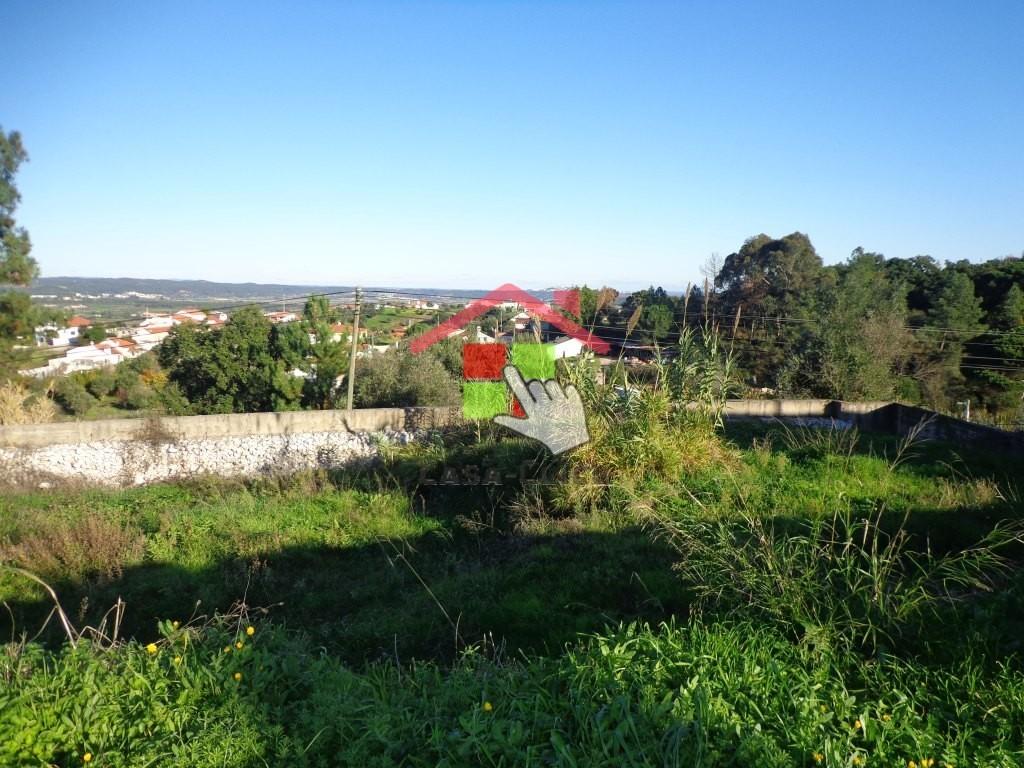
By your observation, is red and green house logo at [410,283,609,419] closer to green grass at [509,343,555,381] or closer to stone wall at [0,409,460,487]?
green grass at [509,343,555,381]

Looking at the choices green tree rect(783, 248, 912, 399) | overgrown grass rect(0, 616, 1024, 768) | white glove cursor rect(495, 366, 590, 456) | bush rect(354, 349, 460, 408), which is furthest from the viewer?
bush rect(354, 349, 460, 408)

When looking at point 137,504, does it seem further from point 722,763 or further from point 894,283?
point 894,283

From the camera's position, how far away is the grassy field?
7.25ft

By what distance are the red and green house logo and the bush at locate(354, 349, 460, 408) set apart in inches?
74.9

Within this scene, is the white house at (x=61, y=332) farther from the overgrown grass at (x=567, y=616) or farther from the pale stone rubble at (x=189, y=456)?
the overgrown grass at (x=567, y=616)

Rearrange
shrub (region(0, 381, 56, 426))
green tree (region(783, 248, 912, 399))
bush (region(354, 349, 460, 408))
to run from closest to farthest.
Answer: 1. shrub (region(0, 381, 56, 426))
2. green tree (region(783, 248, 912, 399))
3. bush (region(354, 349, 460, 408))

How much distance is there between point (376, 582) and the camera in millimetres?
5422

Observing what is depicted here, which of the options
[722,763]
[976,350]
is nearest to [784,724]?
[722,763]

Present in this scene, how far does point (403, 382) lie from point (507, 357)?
8.26 metres

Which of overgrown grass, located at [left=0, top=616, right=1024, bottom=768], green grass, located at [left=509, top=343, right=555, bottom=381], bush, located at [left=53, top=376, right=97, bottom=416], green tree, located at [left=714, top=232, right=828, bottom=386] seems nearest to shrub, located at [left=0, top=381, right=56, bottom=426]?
bush, located at [left=53, top=376, right=97, bottom=416]

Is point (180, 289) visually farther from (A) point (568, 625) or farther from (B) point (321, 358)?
(A) point (568, 625)

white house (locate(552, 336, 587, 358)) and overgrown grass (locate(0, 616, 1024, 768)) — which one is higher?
white house (locate(552, 336, 587, 358))

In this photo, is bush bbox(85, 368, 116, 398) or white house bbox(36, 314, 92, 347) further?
bush bbox(85, 368, 116, 398)

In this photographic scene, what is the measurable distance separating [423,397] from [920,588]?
1338cm
